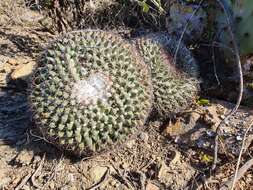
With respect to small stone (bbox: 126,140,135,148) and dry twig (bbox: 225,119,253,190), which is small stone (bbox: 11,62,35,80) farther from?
dry twig (bbox: 225,119,253,190)

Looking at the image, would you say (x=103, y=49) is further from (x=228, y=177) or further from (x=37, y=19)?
(x=37, y=19)

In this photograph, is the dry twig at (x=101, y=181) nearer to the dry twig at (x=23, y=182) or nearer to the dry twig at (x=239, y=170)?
the dry twig at (x=23, y=182)

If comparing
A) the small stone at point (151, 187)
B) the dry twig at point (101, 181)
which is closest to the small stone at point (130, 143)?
the dry twig at point (101, 181)

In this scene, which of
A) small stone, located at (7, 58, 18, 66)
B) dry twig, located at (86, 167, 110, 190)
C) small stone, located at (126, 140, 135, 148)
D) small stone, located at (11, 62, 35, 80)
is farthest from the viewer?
small stone, located at (7, 58, 18, 66)

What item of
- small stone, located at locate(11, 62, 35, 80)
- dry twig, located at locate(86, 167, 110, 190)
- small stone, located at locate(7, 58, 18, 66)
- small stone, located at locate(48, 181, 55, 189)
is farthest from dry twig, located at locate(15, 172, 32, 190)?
small stone, located at locate(7, 58, 18, 66)

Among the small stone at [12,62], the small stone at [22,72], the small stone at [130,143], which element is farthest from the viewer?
the small stone at [12,62]

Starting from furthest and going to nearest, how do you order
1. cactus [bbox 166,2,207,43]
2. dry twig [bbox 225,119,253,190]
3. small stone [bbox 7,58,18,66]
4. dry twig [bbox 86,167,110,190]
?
small stone [bbox 7,58,18,66] → cactus [bbox 166,2,207,43] → dry twig [bbox 86,167,110,190] → dry twig [bbox 225,119,253,190]
